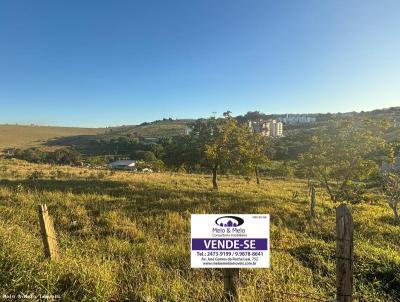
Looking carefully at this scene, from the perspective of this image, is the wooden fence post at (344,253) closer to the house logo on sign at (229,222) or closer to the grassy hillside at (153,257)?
the grassy hillside at (153,257)

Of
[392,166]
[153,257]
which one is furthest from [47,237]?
[392,166]

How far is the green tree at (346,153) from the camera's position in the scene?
45.5ft

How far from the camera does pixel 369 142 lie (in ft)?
45.8

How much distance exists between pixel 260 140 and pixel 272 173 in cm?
2205

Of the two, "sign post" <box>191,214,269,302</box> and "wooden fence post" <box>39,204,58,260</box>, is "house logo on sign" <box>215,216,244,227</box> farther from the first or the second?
"wooden fence post" <box>39,204,58,260</box>

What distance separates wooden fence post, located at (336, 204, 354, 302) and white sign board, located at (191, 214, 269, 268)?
84cm

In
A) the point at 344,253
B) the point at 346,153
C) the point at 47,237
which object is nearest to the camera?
the point at 344,253

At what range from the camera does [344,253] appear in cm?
361

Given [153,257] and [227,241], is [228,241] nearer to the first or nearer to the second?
[227,241]

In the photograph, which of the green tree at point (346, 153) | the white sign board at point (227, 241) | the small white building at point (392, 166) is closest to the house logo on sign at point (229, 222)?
the white sign board at point (227, 241)

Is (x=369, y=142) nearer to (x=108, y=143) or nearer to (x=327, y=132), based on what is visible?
(x=327, y=132)

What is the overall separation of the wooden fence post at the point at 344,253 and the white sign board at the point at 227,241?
842mm

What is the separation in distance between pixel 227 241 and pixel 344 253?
1.33 m

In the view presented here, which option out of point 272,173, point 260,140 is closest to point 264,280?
point 260,140
